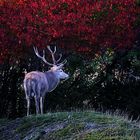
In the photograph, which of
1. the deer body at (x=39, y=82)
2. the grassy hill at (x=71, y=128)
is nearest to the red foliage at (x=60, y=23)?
the deer body at (x=39, y=82)

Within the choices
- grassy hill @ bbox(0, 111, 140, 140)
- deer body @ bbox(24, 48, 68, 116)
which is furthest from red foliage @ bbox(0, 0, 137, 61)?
grassy hill @ bbox(0, 111, 140, 140)

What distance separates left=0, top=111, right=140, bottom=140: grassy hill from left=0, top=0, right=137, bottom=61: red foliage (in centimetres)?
200

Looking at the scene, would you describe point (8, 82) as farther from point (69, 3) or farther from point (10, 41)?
point (69, 3)

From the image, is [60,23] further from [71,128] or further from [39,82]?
[71,128]

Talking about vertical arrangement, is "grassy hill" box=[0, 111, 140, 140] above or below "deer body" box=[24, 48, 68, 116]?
below

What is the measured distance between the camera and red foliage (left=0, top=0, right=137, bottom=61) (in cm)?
1163

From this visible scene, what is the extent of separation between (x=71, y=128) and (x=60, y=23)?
10.1 feet

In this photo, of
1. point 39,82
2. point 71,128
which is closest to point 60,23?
point 39,82

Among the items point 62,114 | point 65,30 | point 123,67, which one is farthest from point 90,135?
point 123,67

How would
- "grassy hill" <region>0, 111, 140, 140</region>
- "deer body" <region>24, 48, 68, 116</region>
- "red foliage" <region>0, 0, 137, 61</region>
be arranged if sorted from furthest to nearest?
1. "red foliage" <region>0, 0, 137, 61</region>
2. "deer body" <region>24, 48, 68, 116</region>
3. "grassy hill" <region>0, 111, 140, 140</region>

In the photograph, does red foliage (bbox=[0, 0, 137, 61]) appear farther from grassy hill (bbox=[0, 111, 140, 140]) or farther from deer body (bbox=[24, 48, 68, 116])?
grassy hill (bbox=[0, 111, 140, 140])

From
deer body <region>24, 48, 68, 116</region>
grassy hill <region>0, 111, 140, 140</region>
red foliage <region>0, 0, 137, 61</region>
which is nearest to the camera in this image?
grassy hill <region>0, 111, 140, 140</region>

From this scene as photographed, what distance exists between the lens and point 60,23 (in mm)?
11656

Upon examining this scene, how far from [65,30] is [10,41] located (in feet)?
4.30
